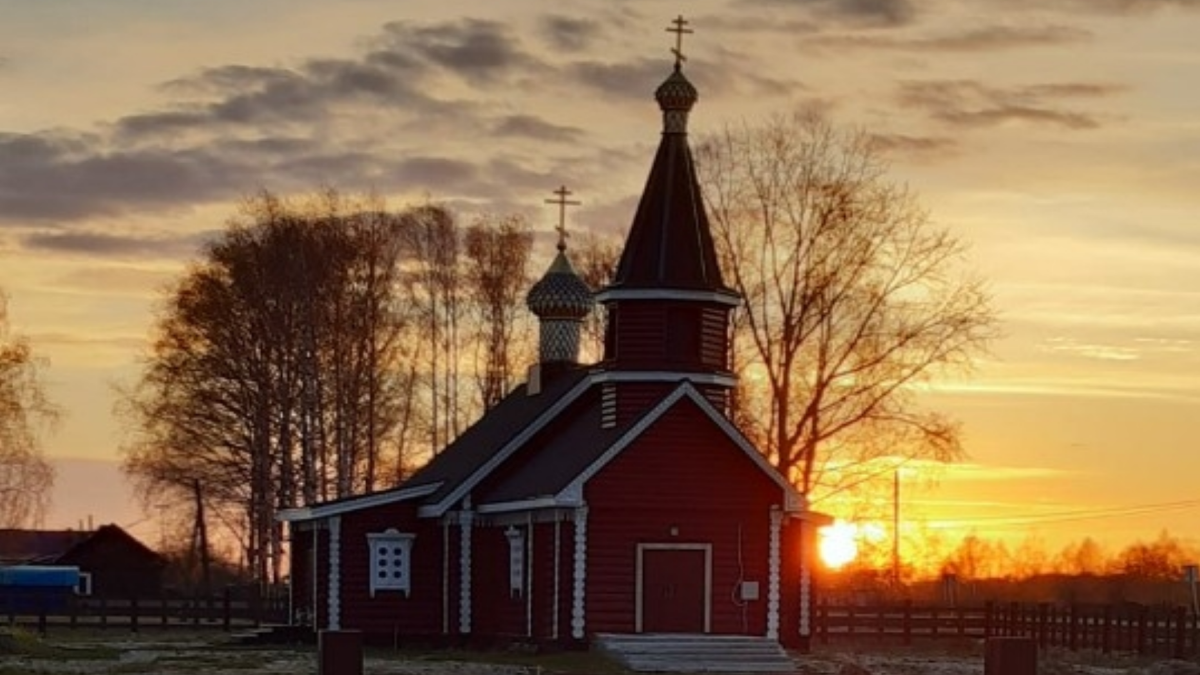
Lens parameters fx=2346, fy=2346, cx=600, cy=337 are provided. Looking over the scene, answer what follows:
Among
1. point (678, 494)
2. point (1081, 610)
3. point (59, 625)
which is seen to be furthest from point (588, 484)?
point (59, 625)

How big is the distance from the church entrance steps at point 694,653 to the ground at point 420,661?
38 cm

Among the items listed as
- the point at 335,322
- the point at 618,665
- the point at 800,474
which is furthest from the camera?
the point at 335,322

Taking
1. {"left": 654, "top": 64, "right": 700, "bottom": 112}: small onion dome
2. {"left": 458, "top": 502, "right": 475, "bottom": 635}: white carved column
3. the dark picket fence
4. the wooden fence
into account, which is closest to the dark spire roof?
{"left": 654, "top": 64, "right": 700, "bottom": 112}: small onion dome

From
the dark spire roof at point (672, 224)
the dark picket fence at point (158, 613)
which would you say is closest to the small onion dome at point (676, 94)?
the dark spire roof at point (672, 224)

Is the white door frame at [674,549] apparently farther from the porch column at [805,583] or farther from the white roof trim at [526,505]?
the porch column at [805,583]

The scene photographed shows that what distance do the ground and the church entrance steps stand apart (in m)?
0.38

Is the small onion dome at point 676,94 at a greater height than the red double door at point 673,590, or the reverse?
the small onion dome at point 676,94

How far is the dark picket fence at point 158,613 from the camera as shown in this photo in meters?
55.7

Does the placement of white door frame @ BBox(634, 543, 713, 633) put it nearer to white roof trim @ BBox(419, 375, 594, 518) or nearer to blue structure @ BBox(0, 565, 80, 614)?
white roof trim @ BBox(419, 375, 594, 518)

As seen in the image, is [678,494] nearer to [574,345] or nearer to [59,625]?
[574,345]

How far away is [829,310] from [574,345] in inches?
225

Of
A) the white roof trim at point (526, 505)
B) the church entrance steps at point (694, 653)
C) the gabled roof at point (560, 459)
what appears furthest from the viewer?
the gabled roof at point (560, 459)

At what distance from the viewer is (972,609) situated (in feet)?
162

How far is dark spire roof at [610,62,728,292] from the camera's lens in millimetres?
43094
